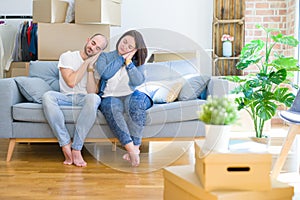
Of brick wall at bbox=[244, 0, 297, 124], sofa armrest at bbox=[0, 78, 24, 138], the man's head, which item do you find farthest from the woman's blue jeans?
brick wall at bbox=[244, 0, 297, 124]

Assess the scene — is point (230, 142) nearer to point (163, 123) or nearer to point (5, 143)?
point (163, 123)

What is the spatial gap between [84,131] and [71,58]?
1.72 ft

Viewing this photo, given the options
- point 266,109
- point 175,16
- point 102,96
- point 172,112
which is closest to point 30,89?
point 102,96

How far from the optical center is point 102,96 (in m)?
→ 2.95

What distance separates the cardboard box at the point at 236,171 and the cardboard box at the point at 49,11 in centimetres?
258

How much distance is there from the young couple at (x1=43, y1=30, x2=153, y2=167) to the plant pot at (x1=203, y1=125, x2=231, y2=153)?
974 mm

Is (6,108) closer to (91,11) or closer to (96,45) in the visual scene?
(96,45)

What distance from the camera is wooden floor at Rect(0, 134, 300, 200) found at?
2.33 m

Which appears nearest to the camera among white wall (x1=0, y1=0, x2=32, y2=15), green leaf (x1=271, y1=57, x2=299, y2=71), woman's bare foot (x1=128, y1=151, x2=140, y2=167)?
woman's bare foot (x1=128, y1=151, x2=140, y2=167)

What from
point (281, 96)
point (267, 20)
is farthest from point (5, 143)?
point (267, 20)

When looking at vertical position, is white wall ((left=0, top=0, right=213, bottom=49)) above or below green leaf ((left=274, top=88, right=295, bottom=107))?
above

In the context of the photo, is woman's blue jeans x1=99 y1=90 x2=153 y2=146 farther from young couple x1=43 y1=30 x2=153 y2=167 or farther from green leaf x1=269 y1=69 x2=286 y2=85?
green leaf x1=269 y1=69 x2=286 y2=85

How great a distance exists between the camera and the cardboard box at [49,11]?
12.6ft

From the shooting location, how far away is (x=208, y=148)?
1.70 metres
